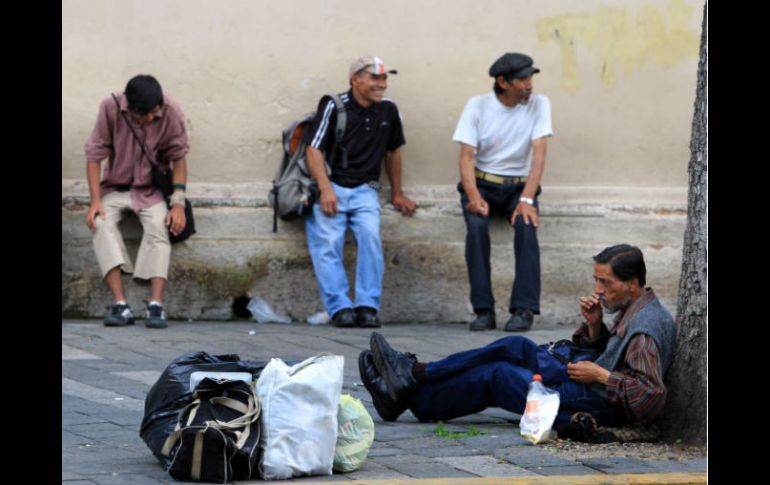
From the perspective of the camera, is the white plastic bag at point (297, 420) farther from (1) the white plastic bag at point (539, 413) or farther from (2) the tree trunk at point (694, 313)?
(2) the tree trunk at point (694, 313)

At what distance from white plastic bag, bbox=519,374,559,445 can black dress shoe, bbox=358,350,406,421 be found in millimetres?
593

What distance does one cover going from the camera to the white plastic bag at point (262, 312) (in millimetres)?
9680

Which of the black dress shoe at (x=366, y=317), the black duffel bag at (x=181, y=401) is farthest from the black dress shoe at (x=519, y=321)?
the black duffel bag at (x=181, y=401)

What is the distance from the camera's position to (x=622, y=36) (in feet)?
32.6

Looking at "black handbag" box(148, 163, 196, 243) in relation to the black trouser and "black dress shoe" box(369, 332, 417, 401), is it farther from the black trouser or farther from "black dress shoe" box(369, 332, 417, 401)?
"black dress shoe" box(369, 332, 417, 401)

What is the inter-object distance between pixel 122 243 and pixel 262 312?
1032 millimetres

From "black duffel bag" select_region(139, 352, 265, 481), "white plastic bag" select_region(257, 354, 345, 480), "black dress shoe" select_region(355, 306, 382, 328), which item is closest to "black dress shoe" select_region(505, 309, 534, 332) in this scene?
"black dress shoe" select_region(355, 306, 382, 328)

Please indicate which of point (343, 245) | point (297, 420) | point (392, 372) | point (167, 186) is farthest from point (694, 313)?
point (167, 186)

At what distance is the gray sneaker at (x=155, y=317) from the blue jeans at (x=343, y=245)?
1048 millimetres

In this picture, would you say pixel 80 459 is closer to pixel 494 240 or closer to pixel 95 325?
pixel 95 325

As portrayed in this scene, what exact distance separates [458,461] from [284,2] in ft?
16.2

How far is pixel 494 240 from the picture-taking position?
9820 mm
